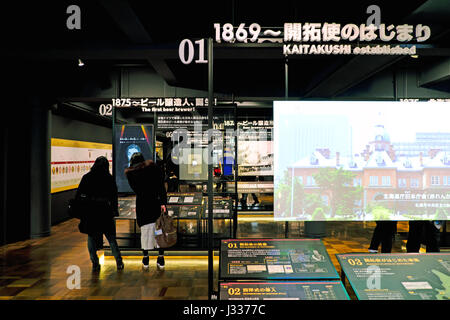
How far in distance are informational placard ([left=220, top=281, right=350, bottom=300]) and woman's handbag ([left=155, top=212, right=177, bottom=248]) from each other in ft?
5.85

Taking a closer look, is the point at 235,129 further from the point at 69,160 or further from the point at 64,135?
the point at 69,160

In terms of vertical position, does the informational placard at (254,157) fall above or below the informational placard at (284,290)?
above

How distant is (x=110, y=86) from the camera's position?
5793 mm

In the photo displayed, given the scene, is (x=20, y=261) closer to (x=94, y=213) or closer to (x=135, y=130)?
(x=94, y=213)

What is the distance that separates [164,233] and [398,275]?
8.95 ft

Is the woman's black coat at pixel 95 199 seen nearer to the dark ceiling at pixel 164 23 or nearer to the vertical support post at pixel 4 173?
the dark ceiling at pixel 164 23

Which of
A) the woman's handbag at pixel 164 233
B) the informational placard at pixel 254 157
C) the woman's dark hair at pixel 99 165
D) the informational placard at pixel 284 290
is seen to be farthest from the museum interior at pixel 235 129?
the informational placard at pixel 254 157

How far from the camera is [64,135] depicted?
286 inches

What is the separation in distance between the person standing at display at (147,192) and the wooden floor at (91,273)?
0.53 metres

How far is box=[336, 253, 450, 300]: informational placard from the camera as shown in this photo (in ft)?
7.20

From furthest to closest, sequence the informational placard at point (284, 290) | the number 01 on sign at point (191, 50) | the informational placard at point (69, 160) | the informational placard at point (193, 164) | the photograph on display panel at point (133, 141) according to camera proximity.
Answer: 1. the informational placard at point (69, 160)
2. the informational placard at point (193, 164)
3. the photograph on display panel at point (133, 141)
4. the number 01 on sign at point (191, 50)
5. the informational placard at point (284, 290)

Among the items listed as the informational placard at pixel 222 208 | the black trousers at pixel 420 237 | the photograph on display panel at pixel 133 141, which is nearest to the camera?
the black trousers at pixel 420 237

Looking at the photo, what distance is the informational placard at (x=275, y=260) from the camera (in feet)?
7.54

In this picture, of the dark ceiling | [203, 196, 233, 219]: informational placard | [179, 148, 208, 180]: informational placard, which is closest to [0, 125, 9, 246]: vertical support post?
the dark ceiling
